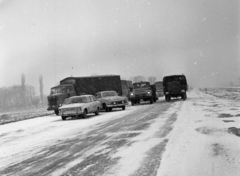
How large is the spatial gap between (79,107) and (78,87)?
29.0 feet

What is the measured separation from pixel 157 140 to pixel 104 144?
1516mm

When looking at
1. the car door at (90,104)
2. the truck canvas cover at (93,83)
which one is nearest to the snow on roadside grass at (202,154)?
the car door at (90,104)

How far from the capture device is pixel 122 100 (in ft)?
74.2

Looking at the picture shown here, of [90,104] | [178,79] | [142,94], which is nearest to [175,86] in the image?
[178,79]

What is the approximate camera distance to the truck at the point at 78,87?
77.4ft

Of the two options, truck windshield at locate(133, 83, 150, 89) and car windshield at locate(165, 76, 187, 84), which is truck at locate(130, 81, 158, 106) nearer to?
truck windshield at locate(133, 83, 150, 89)

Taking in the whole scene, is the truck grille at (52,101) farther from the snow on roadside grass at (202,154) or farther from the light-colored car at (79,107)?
the snow on roadside grass at (202,154)

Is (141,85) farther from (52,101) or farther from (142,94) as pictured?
(52,101)

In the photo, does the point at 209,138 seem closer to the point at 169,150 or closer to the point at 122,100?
the point at 169,150

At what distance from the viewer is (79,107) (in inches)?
664

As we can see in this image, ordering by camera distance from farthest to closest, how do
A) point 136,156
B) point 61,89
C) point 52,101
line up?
point 61,89, point 52,101, point 136,156

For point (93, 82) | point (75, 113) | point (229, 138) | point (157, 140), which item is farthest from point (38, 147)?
point (93, 82)

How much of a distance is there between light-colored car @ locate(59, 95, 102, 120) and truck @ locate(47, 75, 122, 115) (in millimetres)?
5069

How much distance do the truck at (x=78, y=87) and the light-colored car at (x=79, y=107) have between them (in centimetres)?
507
